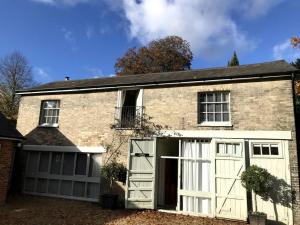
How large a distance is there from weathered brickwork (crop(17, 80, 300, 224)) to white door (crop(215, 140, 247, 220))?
894mm

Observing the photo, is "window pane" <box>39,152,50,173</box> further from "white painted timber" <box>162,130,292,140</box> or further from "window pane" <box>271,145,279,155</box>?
"window pane" <box>271,145,279,155</box>

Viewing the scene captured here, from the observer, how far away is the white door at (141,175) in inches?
460

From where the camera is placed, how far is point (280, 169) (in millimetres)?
9930

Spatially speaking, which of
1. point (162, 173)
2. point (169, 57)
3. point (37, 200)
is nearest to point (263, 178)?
point (162, 173)

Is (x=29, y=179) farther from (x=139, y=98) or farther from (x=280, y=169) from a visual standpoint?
(x=280, y=169)

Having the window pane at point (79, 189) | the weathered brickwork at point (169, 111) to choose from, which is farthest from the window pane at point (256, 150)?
the window pane at point (79, 189)

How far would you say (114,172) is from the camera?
12.0 meters

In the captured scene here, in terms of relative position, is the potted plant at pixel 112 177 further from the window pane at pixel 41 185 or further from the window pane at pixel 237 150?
the window pane at pixel 237 150

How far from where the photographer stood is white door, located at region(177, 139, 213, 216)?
11.0 metres

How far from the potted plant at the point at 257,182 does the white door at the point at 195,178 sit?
1681mm

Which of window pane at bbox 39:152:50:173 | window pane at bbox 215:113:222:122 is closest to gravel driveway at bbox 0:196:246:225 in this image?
window pane at bbox 39:152:50:173

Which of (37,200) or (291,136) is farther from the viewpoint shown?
(37,200)

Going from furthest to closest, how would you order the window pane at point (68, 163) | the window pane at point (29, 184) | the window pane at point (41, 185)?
1. the window pane at point (29, 184)
2. the window pane at point (41, 185)
3. the window pane at point (68, 163)

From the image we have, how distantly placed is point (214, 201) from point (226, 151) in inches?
78.9
